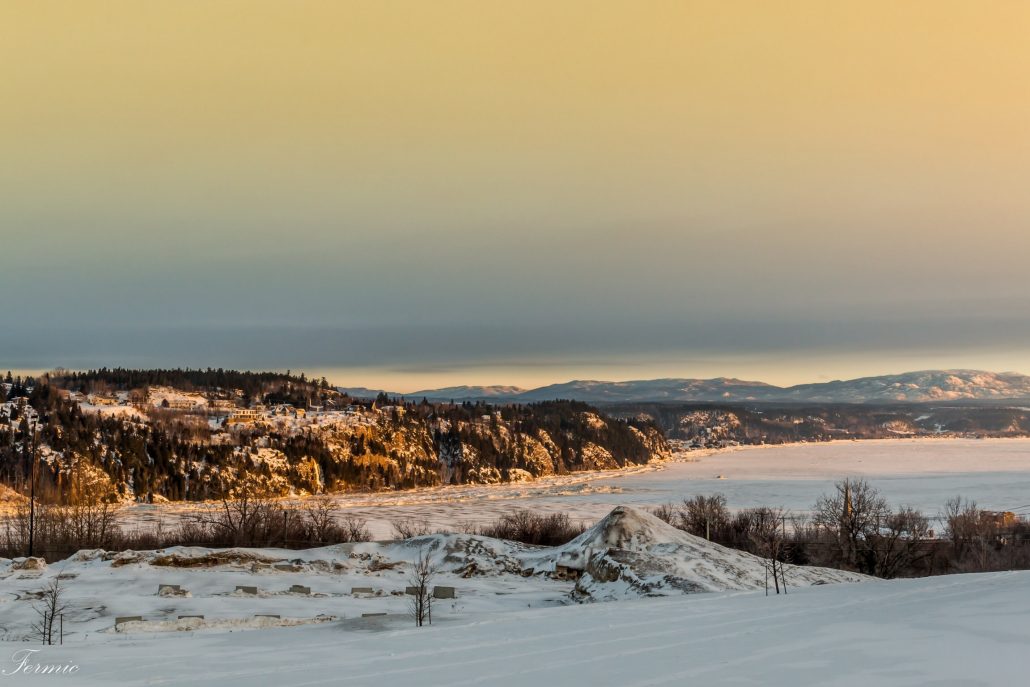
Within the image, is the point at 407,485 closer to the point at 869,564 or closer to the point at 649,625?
the point at 869,564

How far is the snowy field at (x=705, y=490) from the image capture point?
323ft

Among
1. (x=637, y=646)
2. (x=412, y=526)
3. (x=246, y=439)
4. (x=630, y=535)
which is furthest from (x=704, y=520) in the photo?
(x=246, y=439)

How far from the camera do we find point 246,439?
137 m

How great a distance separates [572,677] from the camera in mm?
11227

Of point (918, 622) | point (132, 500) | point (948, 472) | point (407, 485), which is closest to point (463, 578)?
point (918, 622)

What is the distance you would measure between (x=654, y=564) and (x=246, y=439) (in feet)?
384

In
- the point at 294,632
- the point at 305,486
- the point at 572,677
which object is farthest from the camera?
the point at 305,486

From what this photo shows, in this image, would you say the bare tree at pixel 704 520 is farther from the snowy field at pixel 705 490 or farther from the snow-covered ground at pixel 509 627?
the snow-covered ground at pixel 509 627

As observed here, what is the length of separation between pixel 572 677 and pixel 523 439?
170559mm

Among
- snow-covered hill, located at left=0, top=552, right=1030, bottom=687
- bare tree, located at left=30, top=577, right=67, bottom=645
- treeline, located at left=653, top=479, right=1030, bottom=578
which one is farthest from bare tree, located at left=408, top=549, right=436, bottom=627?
treeline, located at left=653, top=479, right=1030, bottom=578

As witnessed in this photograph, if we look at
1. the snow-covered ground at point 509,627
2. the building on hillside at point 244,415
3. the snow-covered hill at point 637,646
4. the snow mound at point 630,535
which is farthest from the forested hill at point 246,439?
the snow-covered hill at point 637,646

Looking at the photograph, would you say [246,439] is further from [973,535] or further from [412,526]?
[973,535]

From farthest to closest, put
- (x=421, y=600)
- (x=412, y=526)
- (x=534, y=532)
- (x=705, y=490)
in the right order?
(x=705, y=490), (x=412, y=526), (x=534, y=532), (x=421, y=600)

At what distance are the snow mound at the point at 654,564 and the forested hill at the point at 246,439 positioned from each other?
7563cm
